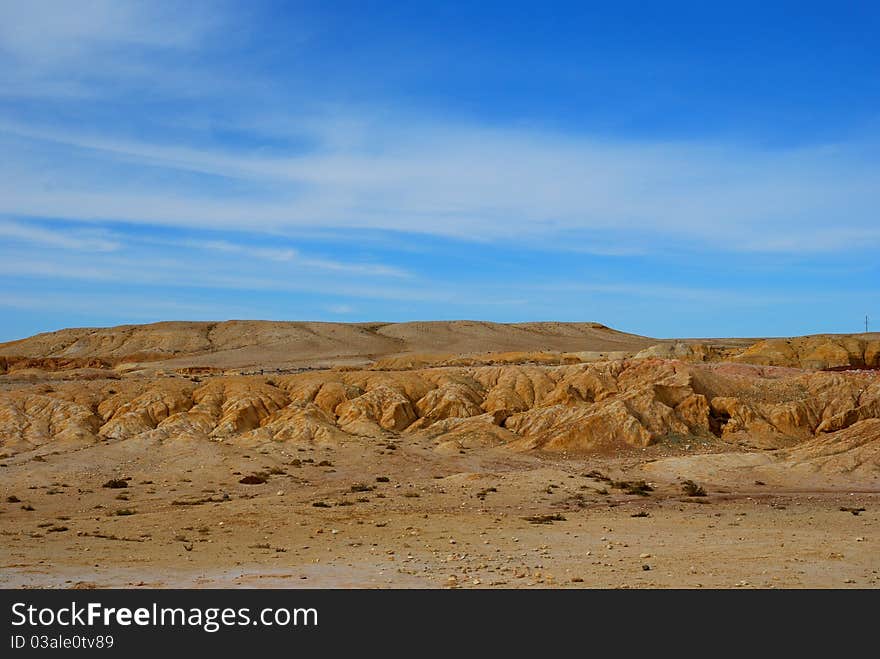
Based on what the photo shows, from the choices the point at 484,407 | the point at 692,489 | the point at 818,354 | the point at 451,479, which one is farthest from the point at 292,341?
the point at 692,489

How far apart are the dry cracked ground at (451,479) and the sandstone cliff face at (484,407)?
0.46 feet

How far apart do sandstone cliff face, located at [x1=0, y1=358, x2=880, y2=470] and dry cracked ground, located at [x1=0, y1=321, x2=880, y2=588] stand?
0.14 metres

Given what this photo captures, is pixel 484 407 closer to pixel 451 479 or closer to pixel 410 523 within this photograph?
pixel 451 479

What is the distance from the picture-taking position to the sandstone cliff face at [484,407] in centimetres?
4741

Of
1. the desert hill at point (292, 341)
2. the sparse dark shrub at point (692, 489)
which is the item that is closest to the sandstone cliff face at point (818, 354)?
the sparse dark shrub at point (692, 489)

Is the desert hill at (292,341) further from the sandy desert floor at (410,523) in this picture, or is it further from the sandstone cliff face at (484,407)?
the sandy desert floor at (410,523)

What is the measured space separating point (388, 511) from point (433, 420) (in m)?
22.8

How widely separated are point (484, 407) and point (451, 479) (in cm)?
1805

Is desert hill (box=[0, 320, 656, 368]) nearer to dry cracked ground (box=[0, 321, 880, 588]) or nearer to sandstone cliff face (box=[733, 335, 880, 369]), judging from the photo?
sandstone cliff face (box=[733, 335, 880, 369])

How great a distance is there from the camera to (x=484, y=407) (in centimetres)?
5372

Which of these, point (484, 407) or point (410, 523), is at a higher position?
point (484, 407)

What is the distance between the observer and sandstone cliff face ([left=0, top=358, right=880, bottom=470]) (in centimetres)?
4741

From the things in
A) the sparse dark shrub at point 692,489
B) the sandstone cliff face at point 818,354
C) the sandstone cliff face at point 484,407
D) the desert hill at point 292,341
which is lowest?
the sparse dark shrub at point 692,489

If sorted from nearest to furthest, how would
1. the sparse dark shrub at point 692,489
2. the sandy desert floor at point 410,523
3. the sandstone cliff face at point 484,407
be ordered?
the sandy desert floor at point 410,523 < the sparse dark shrub at point 692,489 < the sandstone cliff face at point 484,407
